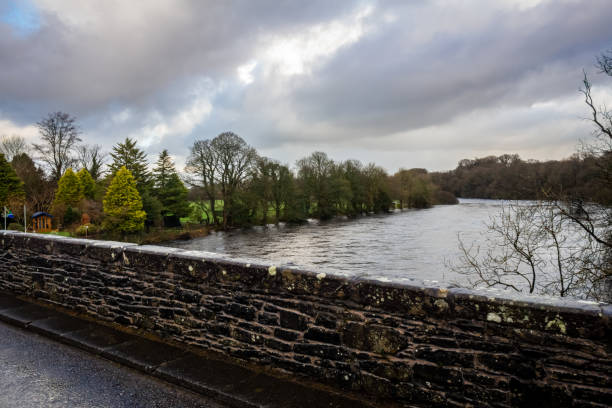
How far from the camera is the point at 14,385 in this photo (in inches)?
119

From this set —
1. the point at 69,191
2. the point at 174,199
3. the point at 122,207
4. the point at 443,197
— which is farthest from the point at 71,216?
the point at 443,197

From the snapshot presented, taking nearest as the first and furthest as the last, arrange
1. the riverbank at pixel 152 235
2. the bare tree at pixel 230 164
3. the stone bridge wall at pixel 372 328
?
the stone bridge wall at pixel 372 328, the riverbank at pixel 152 235, the bare tree at pixel 230 164

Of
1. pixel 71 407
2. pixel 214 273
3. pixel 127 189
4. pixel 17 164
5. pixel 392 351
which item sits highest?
pixel 17 164

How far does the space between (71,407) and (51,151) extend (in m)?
54.3

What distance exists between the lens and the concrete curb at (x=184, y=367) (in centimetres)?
275

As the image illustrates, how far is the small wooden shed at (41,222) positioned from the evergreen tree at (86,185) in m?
8.29

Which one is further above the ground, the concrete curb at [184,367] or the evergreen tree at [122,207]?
the evergreen tree at [122,207]

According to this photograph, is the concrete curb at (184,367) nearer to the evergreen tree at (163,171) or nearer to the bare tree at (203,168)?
the bare tree at (203,168)

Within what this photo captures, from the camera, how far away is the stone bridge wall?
2109 mm

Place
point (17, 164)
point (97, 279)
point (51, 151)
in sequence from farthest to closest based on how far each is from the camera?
point (51, 151) < point (17, 164) < point (97, 279)

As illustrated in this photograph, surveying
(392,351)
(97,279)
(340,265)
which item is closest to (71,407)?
(97,279)

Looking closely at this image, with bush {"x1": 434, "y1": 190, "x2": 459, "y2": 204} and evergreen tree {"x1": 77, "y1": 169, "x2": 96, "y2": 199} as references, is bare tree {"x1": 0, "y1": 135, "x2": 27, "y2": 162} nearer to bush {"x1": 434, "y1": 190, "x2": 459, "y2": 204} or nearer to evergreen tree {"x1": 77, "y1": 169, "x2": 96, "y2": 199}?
evergreen tree {"x1": 77, "y1": 169, "x2": 96, "y2": 199}

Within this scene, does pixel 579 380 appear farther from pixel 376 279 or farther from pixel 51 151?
pixel 51 151

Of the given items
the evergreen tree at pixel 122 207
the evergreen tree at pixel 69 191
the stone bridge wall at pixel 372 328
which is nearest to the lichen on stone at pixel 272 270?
the stone bridge wall at pixel 372 328
